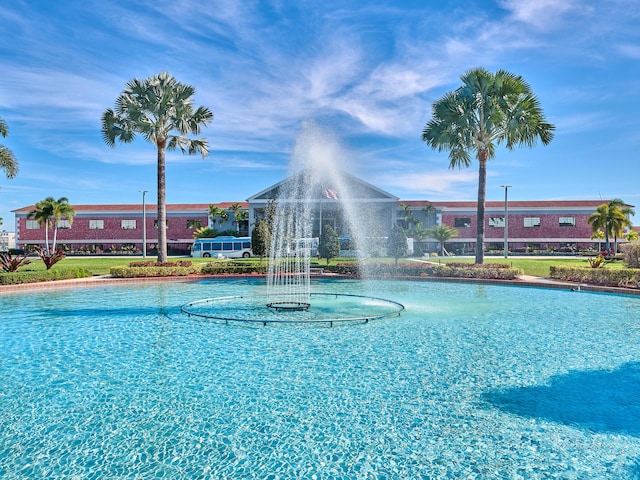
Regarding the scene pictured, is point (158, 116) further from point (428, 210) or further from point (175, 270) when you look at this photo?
point (428, 210)

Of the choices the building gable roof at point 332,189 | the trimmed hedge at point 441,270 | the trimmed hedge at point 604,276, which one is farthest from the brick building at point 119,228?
the trimmed hedge at point 604,276

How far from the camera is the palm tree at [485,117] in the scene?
2133cm

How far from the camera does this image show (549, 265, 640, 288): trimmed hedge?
1847cm

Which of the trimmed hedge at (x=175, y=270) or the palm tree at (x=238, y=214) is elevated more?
the palm tree at (x=238, y=214)

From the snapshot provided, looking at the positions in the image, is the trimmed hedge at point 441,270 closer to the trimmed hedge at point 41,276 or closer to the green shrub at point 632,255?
the green shrub at point 632,255

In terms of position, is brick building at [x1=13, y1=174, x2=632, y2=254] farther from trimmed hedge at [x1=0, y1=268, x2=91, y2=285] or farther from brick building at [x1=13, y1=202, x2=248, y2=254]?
trimmed hedge at [x1=0, y1=268, x2=91, y2=285]

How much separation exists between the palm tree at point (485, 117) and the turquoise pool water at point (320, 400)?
1246 centimetres

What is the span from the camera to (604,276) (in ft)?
62.7

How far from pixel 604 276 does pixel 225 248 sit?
110 ft

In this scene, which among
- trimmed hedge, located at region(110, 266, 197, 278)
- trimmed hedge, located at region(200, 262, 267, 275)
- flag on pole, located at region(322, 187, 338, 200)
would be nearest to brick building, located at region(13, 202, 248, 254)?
flag on pole, located at region(322, 187, 338, 200)

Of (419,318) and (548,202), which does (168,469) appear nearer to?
(419,318)

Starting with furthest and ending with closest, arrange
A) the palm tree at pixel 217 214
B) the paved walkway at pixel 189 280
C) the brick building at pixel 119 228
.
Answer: the brick building at pixel 119 228, the palm tree at pixel 217 214, the paved walkway at pixel 189 280

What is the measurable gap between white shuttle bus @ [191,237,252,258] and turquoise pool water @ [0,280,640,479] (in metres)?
32.1

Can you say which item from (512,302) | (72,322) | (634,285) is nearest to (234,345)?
(72,322)
